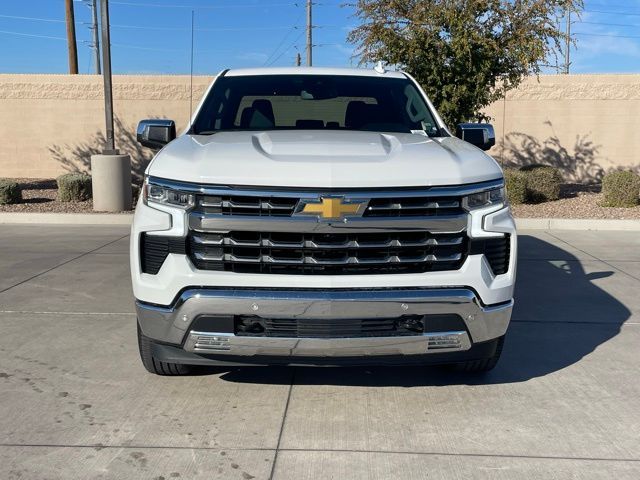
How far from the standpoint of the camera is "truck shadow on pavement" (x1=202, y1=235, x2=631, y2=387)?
4551mm

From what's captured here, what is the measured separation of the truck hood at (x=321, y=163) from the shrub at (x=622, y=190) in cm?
955

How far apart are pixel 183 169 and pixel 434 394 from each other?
2072 millimetres

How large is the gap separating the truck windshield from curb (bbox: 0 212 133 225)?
6.80 metres

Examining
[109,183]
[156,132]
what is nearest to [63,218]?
[109,183]

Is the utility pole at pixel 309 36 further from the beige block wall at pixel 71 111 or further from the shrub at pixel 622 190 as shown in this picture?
the shrub at pixel 622 190

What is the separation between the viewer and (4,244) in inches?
378

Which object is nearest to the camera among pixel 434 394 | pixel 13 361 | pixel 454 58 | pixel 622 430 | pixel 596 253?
pixel 622 430

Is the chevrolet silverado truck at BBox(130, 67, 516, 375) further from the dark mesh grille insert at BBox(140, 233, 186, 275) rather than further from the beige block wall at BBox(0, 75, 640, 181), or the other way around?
the beige block wall at BBox(0, 75, 640, 181)

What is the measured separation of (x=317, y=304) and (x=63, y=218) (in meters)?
9.52

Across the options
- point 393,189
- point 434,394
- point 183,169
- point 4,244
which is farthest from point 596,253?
point 4,244

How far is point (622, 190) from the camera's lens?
12688 mm

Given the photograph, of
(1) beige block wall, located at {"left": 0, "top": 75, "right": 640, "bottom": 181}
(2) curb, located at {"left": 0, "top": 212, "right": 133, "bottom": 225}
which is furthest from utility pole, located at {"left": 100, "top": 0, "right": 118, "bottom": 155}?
(1) beige block wall, located at {"left": 0, "top": 75, "right": 640, "bottom": 181}

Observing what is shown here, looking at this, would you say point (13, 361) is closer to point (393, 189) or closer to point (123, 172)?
point (393, 189)

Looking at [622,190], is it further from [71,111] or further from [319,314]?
[71,111]
